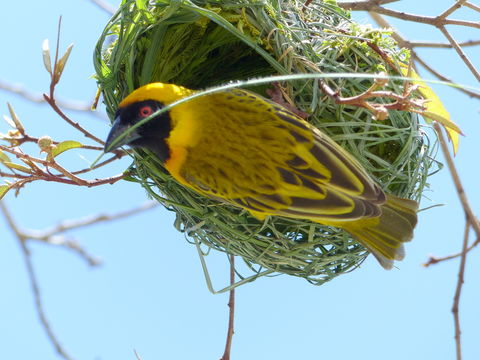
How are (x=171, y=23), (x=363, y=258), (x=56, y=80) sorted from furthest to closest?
(x=363, y=258)
(x=171, y=23)
(x=56, y=80)

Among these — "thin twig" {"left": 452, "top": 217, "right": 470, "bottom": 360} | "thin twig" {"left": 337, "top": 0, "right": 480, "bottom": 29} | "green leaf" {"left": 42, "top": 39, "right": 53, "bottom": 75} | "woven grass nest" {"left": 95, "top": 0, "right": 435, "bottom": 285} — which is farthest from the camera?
"thin twig" {"left": 337, "top": 0, "right": 480, "bottom": 29}

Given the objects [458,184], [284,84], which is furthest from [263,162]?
[458,184]

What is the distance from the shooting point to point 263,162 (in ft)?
7.36

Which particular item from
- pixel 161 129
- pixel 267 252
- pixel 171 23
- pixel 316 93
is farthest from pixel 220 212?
pixel 171 23

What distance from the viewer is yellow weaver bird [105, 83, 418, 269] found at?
7.19ft

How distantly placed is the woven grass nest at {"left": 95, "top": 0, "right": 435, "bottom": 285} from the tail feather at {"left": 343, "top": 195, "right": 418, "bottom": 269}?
0.24 ft

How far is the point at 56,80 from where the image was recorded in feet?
7.04

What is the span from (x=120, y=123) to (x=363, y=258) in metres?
1.09

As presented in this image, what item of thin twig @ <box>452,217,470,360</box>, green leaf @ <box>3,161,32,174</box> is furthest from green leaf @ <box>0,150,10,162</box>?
thin twig @ <box>452,217,470,360</box>

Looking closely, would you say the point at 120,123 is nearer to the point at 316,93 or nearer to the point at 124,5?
the point at 124,5

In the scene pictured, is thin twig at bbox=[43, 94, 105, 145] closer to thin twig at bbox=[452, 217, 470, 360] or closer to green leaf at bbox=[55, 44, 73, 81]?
green leaf at bbox=[55, 44, 73, 81]

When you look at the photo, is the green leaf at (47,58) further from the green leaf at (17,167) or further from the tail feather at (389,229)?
the tail feather at (389,229)

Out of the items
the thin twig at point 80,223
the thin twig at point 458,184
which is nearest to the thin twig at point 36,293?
the thin twig at point 80,223

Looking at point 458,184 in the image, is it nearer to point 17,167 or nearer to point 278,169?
point 278,169
